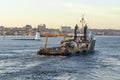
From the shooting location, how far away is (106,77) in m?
47.0

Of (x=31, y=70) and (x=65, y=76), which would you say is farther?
(x=31, y=70)

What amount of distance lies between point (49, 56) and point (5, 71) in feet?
82.2

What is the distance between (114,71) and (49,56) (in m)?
24.0

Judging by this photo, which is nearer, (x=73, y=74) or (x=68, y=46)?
(x=73, y=74)

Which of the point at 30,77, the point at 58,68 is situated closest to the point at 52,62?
the point at 58,68

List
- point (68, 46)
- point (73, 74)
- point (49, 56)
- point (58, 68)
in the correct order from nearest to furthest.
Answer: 1. point (73, 74)
2. point (58, 68)
3. point (49, 56)
4. point (68, 46)

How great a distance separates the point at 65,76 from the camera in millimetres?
47438

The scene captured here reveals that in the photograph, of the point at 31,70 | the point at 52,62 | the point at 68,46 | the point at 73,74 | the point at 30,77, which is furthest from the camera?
the point at 68,46

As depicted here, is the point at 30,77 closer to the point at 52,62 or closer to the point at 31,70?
the point at 31,70

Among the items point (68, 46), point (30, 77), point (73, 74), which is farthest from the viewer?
point (68, 46)

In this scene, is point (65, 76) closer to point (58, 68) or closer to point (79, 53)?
point (58, 68)

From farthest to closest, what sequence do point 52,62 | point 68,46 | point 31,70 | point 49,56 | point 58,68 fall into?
point 68,46 < point 49,56 < point 52,62 < point 58,68 < point 31,70

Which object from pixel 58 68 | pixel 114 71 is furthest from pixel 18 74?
pixel 114 71

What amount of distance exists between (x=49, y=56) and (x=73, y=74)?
2617 centimetres
